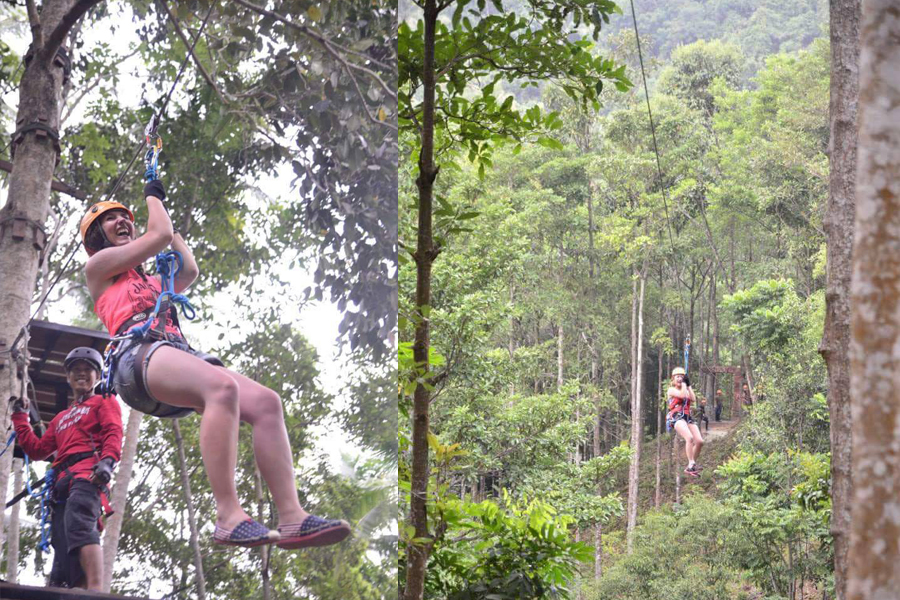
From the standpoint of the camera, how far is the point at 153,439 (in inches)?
73.4

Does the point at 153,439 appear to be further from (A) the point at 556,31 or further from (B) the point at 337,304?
(A) the point at 556,31

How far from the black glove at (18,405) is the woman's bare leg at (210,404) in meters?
0.24

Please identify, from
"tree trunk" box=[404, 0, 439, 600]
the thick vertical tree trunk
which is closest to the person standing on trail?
"tree trunk" box=[404, 0, 439, 600]

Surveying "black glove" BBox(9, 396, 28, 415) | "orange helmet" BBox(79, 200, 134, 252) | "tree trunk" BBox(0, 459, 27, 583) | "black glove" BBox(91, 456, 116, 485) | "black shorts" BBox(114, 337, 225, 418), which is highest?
"orange helmet" BBox(79, 200, 134, 252)

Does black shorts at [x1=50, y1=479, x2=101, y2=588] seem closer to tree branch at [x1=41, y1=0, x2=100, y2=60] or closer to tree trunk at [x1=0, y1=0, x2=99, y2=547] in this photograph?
tree trunk at [x1=0, y1=0, x2=99, y2=547]

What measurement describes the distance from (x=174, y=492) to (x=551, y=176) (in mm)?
13798

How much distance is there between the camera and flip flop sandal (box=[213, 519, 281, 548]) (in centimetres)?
189

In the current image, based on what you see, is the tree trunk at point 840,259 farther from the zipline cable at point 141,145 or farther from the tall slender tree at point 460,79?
the zipline cable at point 141,145

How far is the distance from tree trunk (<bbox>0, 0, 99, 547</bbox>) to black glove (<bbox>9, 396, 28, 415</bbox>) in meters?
0.01

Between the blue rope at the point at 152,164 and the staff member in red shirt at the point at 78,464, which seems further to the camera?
the blue rope at the point at 152,164

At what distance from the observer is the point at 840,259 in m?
3.15

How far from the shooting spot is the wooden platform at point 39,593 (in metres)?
1.76

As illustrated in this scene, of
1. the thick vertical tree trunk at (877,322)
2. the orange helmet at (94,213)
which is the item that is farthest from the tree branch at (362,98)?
the thick vertical tree trunk at (877,322)

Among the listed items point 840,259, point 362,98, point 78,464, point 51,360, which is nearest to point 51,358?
point 51,360
